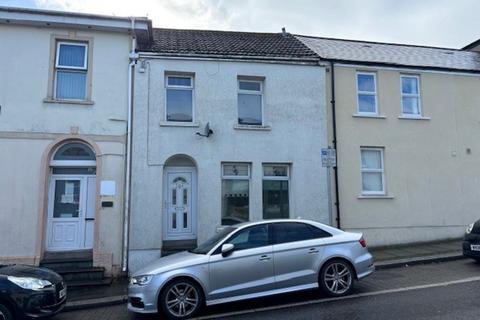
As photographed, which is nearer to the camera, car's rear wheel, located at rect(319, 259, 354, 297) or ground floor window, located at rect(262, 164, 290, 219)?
car's rear wheel, located at rect(319, 259, 354, 297)

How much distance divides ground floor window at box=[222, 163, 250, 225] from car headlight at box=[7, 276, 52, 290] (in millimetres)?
6170

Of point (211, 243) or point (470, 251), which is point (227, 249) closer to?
point (211, 243)

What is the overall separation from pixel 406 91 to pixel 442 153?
2504 millimetres

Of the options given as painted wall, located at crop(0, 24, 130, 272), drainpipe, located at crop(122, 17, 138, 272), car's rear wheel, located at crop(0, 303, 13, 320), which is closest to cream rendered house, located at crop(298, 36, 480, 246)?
drainpipe, located at crop(122, 17, 138, 272)

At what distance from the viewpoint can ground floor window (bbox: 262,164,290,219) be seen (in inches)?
499

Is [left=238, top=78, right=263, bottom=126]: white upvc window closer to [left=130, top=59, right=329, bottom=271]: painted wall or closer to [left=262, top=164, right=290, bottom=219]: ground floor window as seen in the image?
[left=130, top=59, right=329, bottom=271]: painted wall

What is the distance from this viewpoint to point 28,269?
Answer: 7172 millimetres

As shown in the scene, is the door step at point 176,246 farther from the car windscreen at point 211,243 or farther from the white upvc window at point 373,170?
the white upvc window at point 373,170

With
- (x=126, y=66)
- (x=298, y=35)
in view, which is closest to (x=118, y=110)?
(x=126, y=66)

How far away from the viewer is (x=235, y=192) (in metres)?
12.5

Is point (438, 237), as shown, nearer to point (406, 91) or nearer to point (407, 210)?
point (407, 210)

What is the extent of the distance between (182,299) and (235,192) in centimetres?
583

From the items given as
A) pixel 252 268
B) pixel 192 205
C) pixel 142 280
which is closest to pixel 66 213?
pixel 192 205

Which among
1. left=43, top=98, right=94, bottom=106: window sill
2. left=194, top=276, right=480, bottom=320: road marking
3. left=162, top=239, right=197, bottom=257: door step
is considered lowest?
left=194, top=276, right=480, bottom=320: road marking
